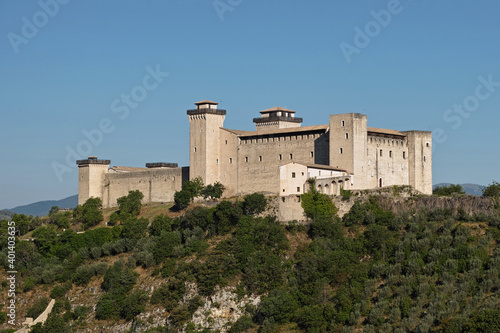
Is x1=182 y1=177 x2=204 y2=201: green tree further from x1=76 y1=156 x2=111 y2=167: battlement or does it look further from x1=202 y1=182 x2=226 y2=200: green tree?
x1=76 y1=156 x2=111 y2=167: battlement

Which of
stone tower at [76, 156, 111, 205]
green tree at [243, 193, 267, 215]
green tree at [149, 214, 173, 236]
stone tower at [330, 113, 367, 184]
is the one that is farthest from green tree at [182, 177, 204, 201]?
stone tower at [76, 156, 111, 205]

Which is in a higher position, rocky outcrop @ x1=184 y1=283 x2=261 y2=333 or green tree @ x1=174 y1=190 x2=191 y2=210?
green tree @ x1=174 y1=190 x2=191 y2=210

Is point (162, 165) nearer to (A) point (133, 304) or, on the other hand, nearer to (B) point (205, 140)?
(B) point (205, 140)

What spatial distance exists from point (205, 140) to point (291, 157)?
7969 mm

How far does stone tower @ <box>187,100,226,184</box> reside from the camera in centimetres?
7250

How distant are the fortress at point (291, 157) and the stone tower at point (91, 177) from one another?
16.8ft

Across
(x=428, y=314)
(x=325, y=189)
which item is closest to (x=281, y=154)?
(x=325, y=189)

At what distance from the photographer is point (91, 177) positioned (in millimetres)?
83250

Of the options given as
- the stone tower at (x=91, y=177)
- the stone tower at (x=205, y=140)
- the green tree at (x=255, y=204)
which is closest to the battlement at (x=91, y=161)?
the stone tower at (x=91, y=177)

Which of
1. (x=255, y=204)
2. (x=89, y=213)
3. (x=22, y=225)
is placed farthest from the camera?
(x=22, y=225)

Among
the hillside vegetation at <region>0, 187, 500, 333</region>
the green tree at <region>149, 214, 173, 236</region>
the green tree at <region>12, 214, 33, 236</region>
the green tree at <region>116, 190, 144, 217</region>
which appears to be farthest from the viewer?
the green tree at <region>12, 214, 33, 236</region>

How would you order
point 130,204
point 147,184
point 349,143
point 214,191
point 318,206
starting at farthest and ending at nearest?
point 147,184
point 130,204
point 214,191
point 349,143
point 318,206

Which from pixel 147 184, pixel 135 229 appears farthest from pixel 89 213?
pixel 135 229

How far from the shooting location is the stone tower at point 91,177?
272 ft
